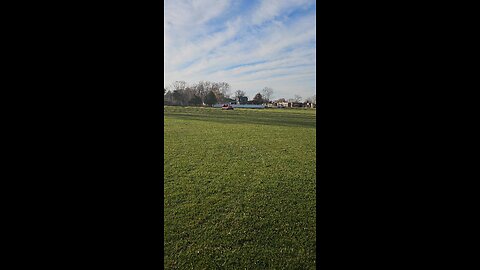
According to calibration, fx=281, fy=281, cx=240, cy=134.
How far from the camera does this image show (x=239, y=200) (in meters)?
5.18

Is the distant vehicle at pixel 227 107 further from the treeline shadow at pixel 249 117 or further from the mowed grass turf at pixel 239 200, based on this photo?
the mowed grass turf at pixel 239 200

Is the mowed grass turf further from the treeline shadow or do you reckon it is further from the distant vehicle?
the distant vehicle

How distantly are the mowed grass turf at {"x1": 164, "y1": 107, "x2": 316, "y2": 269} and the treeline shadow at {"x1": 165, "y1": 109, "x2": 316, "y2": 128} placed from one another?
288 cm

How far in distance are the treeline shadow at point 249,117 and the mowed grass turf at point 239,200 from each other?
288 cm

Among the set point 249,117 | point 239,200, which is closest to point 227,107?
point 249,117

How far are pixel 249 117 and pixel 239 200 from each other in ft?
40.5

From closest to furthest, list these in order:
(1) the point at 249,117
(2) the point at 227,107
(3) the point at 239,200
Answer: (3) the point at 239,200 → (1) the point at 249,117 → (2) the point at 227,107

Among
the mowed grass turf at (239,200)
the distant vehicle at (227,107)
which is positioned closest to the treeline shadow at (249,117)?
the distant vehicle at (227,107)

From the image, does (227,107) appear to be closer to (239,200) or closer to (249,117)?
(249,117)
